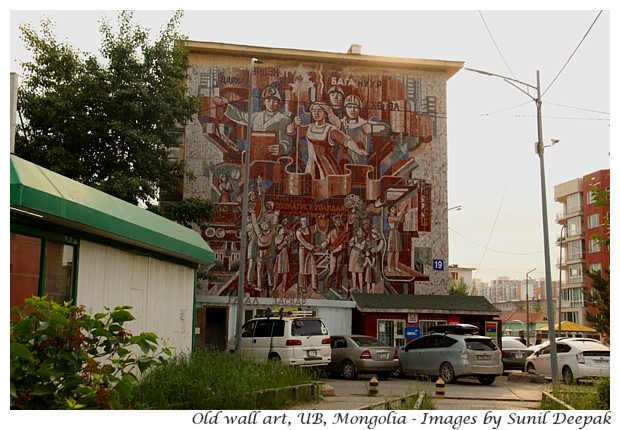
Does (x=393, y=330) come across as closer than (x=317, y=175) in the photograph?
Yes

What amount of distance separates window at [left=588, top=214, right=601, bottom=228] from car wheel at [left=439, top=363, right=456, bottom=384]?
56194mm

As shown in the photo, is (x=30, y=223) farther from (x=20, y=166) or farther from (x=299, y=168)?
(x=299, y=168)

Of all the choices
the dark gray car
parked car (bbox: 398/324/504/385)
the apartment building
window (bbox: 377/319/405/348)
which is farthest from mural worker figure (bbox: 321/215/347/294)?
the apartment building

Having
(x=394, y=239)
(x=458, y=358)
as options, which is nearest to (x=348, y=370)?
(x=458, y=358)

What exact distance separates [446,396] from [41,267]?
35.9 ft

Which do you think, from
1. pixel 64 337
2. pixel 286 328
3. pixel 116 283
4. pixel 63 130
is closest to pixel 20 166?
pixel 64 337

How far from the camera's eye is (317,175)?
118ft

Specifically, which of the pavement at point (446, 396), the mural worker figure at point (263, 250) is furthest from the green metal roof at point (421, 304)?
the pavement at point (446, 396)

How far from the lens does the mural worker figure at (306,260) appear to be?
35.1 metres

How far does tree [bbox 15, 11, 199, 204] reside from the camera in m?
29.4

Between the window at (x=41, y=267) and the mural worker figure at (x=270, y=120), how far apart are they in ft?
77.9

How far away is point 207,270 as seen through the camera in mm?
34094

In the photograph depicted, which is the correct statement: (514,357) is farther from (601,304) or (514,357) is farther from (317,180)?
(317,180)

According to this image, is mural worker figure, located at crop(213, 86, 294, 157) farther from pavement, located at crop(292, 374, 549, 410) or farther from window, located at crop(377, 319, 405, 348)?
pavement, located at crop(292, 374, 549, 410)
